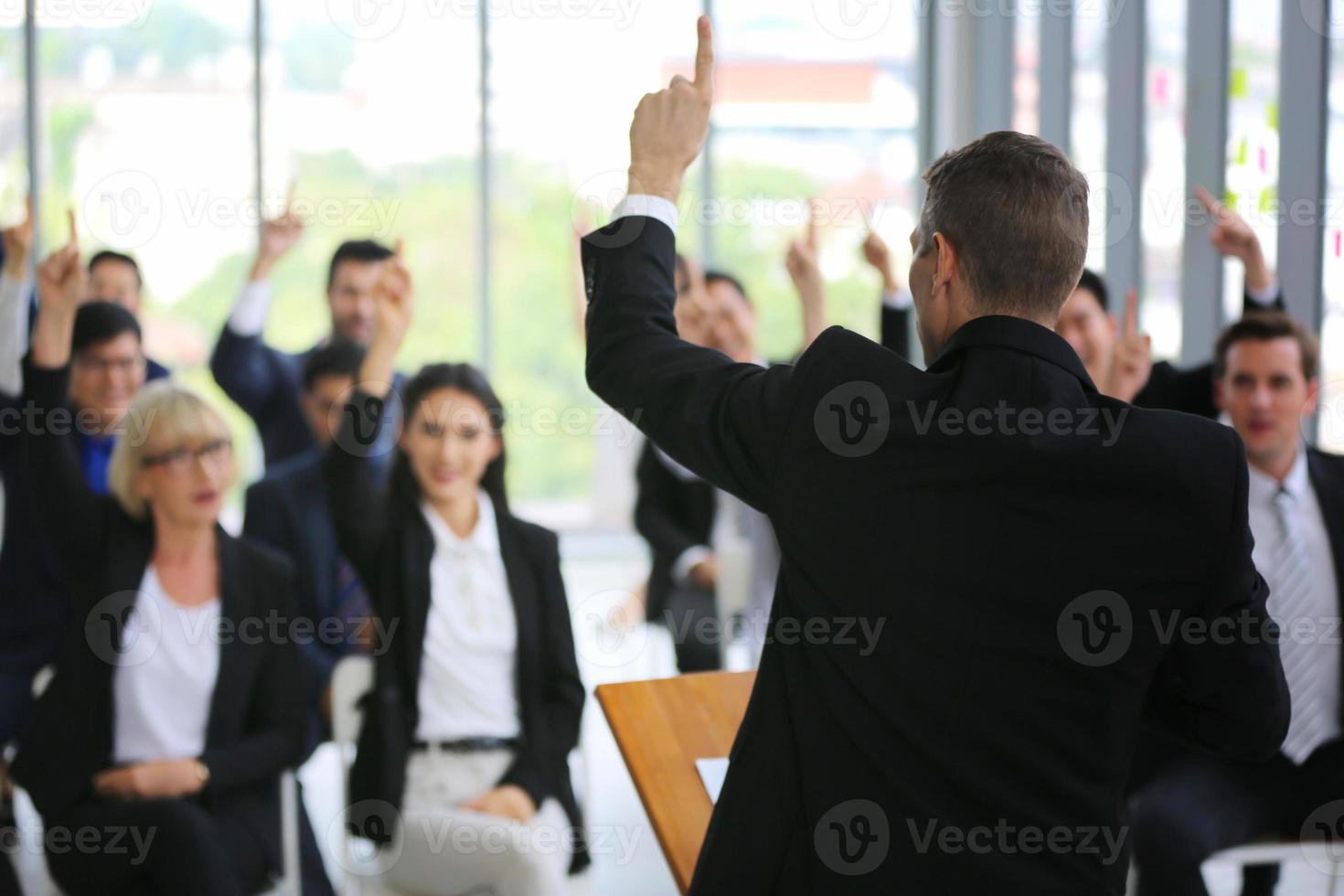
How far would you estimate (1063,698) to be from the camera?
3.96ft

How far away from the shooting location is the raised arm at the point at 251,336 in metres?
4.10

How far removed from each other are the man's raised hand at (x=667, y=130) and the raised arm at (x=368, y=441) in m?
1.93

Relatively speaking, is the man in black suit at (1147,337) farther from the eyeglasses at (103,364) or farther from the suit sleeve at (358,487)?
the eyeglasses at (103,364)

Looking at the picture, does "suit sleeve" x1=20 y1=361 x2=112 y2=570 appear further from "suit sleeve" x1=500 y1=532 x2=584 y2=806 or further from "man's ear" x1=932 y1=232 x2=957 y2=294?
"man's ear" x1=932 y1=232 x2=957 y2=294

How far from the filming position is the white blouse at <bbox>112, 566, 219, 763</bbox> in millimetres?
2822

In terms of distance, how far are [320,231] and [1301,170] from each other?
17.2 ft

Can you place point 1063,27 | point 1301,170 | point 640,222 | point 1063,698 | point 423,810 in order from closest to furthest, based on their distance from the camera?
1. point 1063,698
2. point 640,222
3. point 423,810
4. point 1301,170
5. point 1063,27

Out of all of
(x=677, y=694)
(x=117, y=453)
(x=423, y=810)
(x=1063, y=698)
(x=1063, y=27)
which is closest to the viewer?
(x=1063, y=698)

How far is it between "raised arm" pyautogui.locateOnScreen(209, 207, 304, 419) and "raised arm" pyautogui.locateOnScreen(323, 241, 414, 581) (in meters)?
0.97

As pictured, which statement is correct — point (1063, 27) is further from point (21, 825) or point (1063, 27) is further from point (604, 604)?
point (21, 825)

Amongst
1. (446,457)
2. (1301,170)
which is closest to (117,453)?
(446,457)

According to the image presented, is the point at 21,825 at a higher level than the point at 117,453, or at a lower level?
lower

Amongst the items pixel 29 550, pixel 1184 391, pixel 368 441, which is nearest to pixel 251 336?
pixel 29 550

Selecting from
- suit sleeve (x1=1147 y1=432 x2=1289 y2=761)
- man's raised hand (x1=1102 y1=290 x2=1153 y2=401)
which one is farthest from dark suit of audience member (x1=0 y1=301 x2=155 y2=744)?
suit sleeve (x1=1147 y1=432 x2=1289 y2=761)
